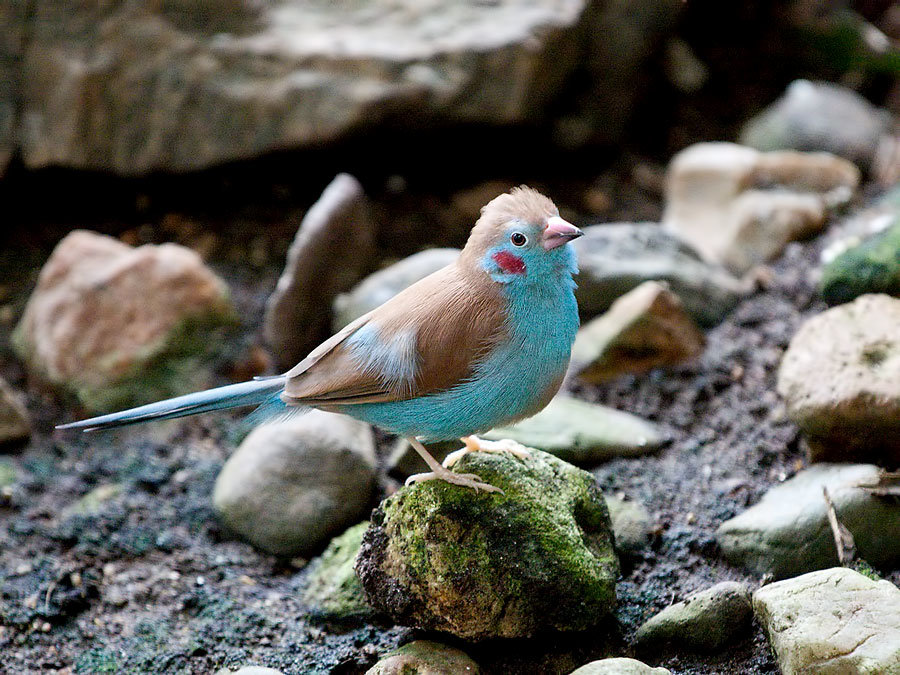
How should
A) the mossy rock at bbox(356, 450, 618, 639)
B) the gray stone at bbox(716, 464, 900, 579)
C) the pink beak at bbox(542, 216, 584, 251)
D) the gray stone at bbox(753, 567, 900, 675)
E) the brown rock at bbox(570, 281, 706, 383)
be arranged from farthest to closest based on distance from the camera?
the brown rock at bbox(570, 281, 706, 383), the gray stone at bbox(716, 464, 900, 579), the mossy rock at bbox(356, 450, 618, 639), the pink beak at bbox(542, 216, 584, 251), the gray stone at bbox(753, 567, 900, 675)

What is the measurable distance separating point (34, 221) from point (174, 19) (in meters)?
1.35

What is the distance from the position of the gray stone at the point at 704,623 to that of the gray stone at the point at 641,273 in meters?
1.88

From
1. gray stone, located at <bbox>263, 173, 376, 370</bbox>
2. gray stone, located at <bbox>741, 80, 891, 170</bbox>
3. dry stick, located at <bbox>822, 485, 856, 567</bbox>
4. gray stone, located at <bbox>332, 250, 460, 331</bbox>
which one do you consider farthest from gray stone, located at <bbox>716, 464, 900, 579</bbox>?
gray stone, located at <bbox>741, 80, 891, 170</bbox>

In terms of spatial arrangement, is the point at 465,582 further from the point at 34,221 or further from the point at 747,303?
the point at 34,221

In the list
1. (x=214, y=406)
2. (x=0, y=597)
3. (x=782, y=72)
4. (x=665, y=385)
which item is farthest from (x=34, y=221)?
(x=782, y=72)

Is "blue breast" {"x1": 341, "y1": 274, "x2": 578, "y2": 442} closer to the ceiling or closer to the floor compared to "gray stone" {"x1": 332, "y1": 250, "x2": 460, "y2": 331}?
closer to the ceiling

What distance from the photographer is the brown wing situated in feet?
8.46

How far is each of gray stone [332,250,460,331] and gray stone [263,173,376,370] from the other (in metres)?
0.18

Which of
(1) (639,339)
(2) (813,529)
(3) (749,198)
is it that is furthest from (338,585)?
(3) (749,198)

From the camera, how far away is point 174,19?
492 centimetres

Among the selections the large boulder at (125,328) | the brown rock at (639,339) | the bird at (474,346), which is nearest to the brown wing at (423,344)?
the bird at (474,346)

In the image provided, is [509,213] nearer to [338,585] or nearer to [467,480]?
[467,480]

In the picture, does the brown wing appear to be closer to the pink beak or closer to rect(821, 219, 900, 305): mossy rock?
the pink beak

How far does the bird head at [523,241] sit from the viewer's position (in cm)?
254
